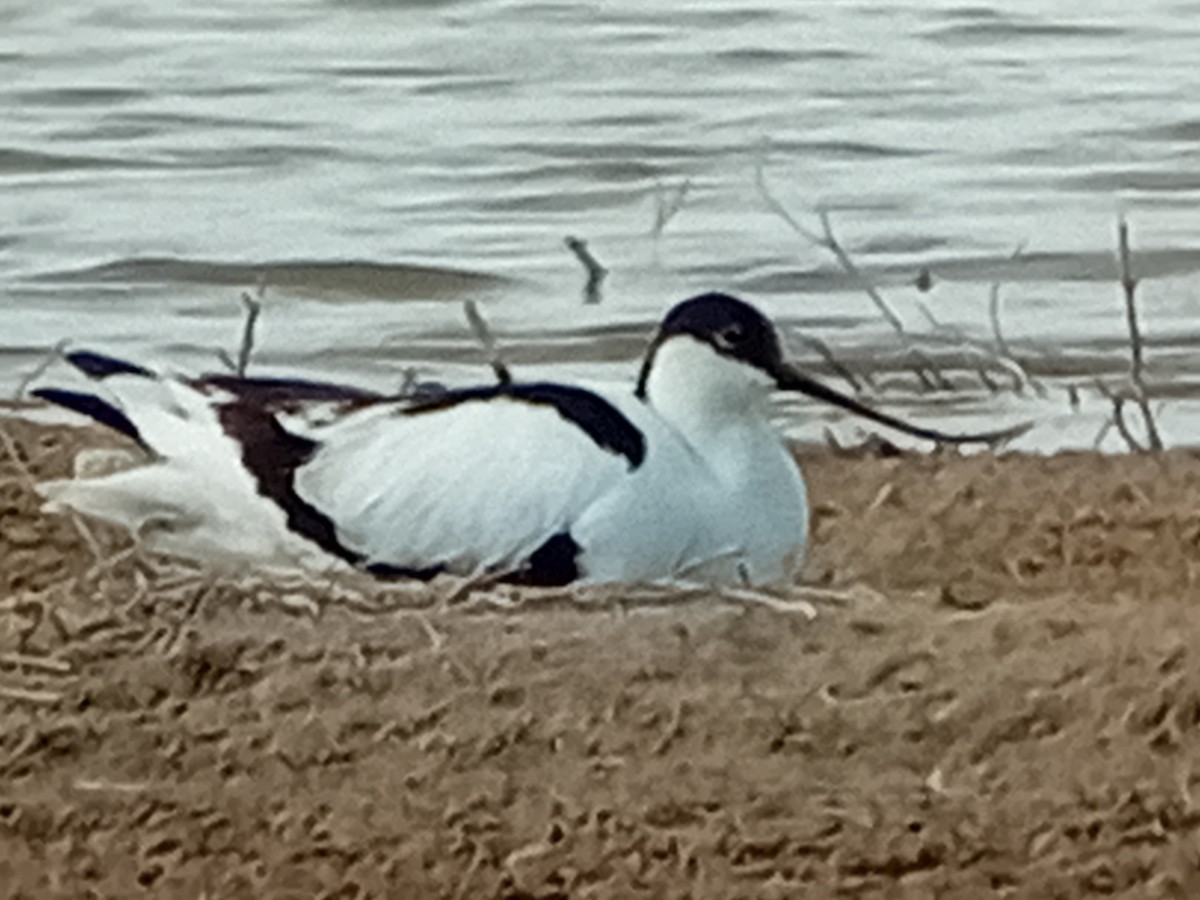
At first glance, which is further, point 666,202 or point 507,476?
point 666,202

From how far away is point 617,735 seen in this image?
1165mm

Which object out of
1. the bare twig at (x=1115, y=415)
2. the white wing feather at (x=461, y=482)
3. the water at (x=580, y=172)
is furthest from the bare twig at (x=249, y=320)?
the bare twig at (x=1115, y=415)

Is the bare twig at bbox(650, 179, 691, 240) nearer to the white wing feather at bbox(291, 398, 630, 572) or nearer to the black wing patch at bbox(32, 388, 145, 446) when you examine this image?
the white wing feather at bbox(291, 398, 630, 572)

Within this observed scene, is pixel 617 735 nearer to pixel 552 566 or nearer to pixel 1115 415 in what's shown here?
pixel 552 566

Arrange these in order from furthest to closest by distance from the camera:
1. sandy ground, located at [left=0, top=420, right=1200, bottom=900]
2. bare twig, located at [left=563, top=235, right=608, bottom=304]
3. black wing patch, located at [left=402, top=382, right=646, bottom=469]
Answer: bare twig, located at [left=563, top=235, right=608, bottom=304] → black wing patch, located at [left=402, top=382, right=646, bottom=469] → sandy ground, located at [left=0, top=420, right=1200, bottom=900]

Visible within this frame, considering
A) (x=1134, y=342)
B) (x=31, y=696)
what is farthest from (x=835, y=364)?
(x=31, y=696)

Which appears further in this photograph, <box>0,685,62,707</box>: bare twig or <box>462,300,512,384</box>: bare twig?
<box>462,300,512,384</box>: bare twig

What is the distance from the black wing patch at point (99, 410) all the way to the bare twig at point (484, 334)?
196mm

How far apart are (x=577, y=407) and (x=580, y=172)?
0.17 meters

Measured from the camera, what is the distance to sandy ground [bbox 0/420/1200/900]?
3.66 ft

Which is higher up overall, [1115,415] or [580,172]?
[580,172]

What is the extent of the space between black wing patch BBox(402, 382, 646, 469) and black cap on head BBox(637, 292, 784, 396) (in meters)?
0.04

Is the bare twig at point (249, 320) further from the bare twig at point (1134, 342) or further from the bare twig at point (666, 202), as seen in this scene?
the bare twig at point (1134, 342)

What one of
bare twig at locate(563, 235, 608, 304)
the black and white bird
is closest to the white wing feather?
the black and white bird
